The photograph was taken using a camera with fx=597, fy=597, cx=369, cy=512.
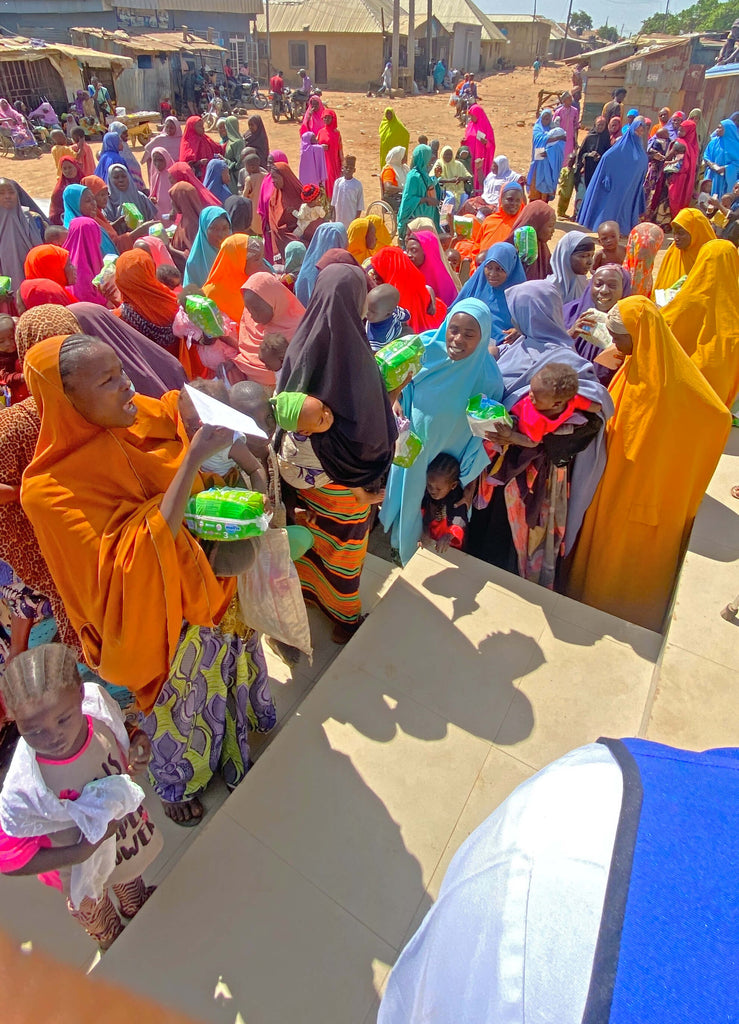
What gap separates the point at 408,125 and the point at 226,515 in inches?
1026

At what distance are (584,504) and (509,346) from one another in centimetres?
110

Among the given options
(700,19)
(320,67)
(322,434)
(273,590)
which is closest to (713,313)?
(322,434)

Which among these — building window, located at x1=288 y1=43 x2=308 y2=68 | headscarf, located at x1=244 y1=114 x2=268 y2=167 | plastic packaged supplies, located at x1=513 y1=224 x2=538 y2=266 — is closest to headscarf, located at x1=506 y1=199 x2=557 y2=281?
plastic packaged supplies, located at x1=513 y1=224 x2=538 y2=266

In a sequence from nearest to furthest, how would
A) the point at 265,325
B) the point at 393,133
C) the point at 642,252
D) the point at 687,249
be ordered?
the point at 265,325 < the point at 687,249 < the point at 642,252 < the point at 393,133

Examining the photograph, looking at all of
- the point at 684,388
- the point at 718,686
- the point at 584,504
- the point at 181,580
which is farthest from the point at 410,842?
the point at 684,388

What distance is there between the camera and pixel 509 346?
3.78 meters

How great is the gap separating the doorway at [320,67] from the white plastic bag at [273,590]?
35.2 meters

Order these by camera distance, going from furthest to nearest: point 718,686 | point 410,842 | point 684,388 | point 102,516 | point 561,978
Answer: point 684,388
point 718,686
point 410,842
point 102,516
point 561,978

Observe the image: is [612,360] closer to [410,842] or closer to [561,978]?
[410,842]

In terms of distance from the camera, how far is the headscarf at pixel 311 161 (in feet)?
32.7

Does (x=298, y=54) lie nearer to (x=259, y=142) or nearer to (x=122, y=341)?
(x=259, y=142)

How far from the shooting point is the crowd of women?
1787 millimetres

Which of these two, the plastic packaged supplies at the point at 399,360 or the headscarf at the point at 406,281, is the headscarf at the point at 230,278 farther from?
the plastic packaged supplies at the point at 399,360

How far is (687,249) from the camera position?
496 cm
